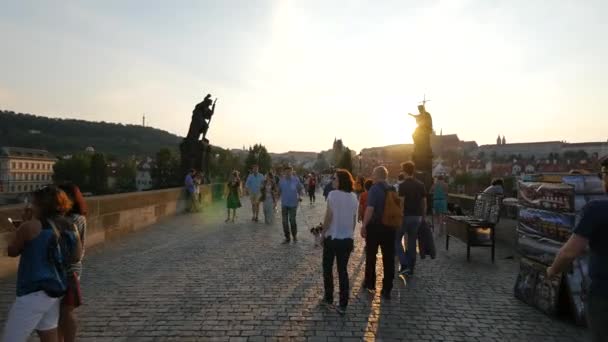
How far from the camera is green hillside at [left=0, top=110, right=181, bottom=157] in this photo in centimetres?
13100

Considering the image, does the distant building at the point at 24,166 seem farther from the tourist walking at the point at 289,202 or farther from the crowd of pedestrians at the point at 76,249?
the crowd of pedestrians at the point at 76,249

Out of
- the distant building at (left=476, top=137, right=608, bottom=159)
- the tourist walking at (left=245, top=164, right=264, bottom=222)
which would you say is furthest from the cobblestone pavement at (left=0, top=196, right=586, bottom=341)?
the distant building at (left=476, top=137, right=608, bottom=159)

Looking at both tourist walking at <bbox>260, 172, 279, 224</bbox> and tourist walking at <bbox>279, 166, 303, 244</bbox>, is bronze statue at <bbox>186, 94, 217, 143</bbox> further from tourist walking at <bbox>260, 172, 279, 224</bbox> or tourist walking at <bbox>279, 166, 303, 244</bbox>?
tourist walking at <bbox>279, 166, 303, 244</bbox>

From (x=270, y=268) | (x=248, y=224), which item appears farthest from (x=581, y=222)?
(x=248, y=224)

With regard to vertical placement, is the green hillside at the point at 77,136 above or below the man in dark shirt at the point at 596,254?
above

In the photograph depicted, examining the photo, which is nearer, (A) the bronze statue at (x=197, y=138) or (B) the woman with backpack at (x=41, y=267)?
(B) the woman with backpack at (x=41, y=267)

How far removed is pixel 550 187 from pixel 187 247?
674 centimetres

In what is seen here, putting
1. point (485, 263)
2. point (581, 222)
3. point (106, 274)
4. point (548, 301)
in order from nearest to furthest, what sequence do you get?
point (581, 222)
point (548, 301)
point (106, 274)
point (485, 263)

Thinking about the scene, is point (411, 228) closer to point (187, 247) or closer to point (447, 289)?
point (447, 289)

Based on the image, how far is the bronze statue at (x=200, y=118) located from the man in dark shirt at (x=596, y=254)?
16628 millimetres

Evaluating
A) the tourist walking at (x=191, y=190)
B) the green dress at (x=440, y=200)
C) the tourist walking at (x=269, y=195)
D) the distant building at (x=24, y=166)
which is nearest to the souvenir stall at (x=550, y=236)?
the green dress at (x=440, y=200)

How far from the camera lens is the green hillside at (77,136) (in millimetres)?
131000

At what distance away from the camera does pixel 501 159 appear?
149m

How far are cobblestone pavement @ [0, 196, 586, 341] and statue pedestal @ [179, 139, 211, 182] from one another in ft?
31.3
